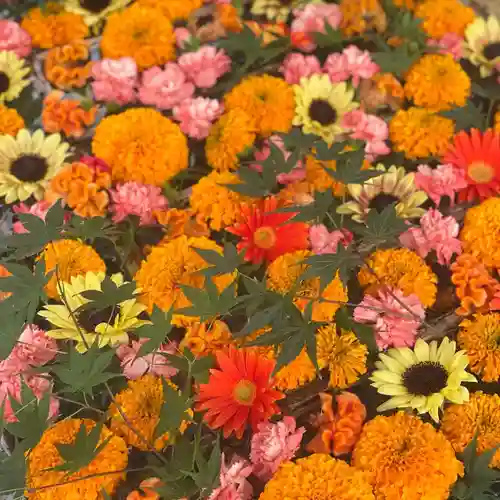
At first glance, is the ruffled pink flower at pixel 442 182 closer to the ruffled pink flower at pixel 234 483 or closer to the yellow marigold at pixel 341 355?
the yellow marigold at pixel 341 355

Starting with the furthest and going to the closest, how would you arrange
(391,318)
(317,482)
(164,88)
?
(164,88), (391,318), (317,482)

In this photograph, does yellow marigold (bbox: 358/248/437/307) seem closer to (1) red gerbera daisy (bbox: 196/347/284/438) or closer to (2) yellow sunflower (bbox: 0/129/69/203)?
(1) red gerbera daisy (bbox: 196/347/284/438)

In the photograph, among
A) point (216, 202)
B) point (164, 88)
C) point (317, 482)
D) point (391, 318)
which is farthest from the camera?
point (164, 88)

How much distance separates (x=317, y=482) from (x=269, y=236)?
0.92 ft

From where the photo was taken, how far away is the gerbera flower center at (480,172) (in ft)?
2.48

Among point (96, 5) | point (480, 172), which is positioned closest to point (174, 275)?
point (480, 172)

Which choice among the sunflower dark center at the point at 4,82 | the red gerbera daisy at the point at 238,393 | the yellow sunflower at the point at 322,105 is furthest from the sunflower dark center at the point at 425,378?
the sunflower dark center at the point at 4,82

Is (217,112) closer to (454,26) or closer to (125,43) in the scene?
(125,43)

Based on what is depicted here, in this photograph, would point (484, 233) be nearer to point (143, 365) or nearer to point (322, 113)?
point (322, 113)

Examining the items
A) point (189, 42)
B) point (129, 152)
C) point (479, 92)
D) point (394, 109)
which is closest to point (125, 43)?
point (189, 42)

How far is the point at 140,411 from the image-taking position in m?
0.59

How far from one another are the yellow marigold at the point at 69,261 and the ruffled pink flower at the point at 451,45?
582 millimetres

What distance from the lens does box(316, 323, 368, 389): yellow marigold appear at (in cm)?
61

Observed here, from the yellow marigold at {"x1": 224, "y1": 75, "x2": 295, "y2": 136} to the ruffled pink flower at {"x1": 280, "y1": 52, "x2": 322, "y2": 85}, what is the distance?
25mm
